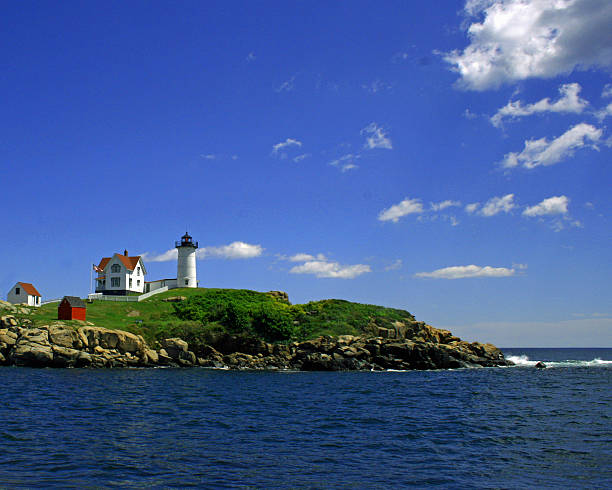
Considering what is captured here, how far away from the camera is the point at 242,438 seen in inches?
905

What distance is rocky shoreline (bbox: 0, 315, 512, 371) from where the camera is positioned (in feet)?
186

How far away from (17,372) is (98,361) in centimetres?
949

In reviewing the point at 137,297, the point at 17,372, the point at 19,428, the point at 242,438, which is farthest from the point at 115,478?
the point at 137,297

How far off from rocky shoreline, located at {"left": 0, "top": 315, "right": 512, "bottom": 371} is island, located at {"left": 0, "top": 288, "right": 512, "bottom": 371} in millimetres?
110

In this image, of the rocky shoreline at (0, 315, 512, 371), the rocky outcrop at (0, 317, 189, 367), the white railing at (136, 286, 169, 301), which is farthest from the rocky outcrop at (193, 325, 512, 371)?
the white railing at (136, 286, 169, 301)

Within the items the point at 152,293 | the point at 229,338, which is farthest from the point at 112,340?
the point at 152,293

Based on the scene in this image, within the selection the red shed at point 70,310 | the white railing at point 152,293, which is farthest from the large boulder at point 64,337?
the white railing at point 152,293

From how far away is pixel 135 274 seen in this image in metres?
101

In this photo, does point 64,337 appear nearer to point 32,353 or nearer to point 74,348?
point 74,348

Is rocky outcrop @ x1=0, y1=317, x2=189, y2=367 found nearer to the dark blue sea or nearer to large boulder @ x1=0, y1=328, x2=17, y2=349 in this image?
large boulder @ x1=0, y1=328, x2=17, y2=349

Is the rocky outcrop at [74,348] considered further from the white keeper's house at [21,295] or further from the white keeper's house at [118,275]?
the white keeper's house at [118,275]

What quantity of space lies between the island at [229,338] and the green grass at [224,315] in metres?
0.15

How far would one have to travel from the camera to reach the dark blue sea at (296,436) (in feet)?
56.2

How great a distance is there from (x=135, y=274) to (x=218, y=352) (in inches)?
1648
